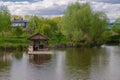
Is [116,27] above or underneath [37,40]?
above

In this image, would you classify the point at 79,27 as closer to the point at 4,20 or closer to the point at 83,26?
the point at 83,26

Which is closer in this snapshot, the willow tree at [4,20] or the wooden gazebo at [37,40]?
the wooden gazebo at [37,40]

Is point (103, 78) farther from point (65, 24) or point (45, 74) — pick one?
point (65, 24)

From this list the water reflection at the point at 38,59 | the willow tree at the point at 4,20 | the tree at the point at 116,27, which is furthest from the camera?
the tree at the point at 116,27

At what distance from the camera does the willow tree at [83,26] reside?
80.8 metres

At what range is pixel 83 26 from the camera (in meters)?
81.4

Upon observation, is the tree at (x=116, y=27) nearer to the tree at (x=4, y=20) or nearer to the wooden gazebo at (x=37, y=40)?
the tree at (x=4, y=20)

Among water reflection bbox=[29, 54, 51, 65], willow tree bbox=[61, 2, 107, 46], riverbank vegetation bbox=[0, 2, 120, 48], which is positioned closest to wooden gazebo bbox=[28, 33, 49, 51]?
water reflection bbox=[29, 54, 51, 65]

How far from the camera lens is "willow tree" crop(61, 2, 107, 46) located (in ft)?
265

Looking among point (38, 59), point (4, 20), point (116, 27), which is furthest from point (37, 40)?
point (116, 27)

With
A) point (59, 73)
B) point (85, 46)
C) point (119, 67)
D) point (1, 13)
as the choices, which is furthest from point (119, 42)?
point (59, 73)

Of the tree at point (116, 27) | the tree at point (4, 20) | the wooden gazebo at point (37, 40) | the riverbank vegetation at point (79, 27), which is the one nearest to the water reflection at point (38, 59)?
the wooden gazebo at point (37, 40)

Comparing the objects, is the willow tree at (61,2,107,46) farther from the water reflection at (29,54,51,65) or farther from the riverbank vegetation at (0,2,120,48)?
the water reflection at (29,54,51,65)

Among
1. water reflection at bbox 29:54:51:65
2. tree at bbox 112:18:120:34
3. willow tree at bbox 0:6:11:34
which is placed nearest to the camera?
water reflection at bbox 29:54:51:65
